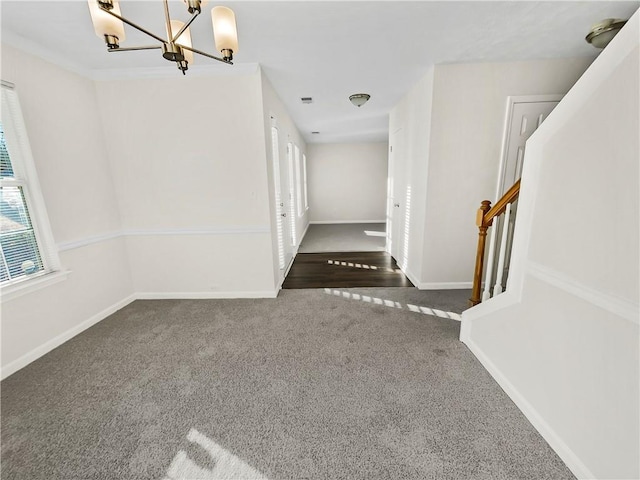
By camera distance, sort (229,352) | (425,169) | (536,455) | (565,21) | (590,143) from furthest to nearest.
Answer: (425,169) < (229,352) < (565,21) < (536,455) < (590,143)

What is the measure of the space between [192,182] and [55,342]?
183cm

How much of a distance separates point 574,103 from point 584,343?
1096 mm

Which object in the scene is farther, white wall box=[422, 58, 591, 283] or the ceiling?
white wall box=[422, 58, 591, 283]

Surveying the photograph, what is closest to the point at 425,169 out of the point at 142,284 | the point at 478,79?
the point at 478,79

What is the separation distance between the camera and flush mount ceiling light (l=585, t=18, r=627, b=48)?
1.97 meters

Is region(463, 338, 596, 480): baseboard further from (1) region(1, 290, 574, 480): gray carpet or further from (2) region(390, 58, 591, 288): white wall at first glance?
(2) region(390, 58, 591, 288): white wall

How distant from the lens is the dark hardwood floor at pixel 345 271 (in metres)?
3.43

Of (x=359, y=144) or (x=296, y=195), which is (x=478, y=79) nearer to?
(x=296, y=195)

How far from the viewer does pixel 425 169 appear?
9.63ft

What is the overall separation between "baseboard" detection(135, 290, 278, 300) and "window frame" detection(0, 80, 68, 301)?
3.09 feet

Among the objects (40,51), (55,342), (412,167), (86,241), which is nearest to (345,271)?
(412,167)

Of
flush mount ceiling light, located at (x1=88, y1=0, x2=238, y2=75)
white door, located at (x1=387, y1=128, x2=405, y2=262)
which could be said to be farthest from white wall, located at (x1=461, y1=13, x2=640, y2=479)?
white door, located at (x1=387, y1=128, x2=405, y2=262)

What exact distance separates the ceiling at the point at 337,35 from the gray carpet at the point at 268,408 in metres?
2.43

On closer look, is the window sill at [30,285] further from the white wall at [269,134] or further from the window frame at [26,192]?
the white wall at [269,134]
